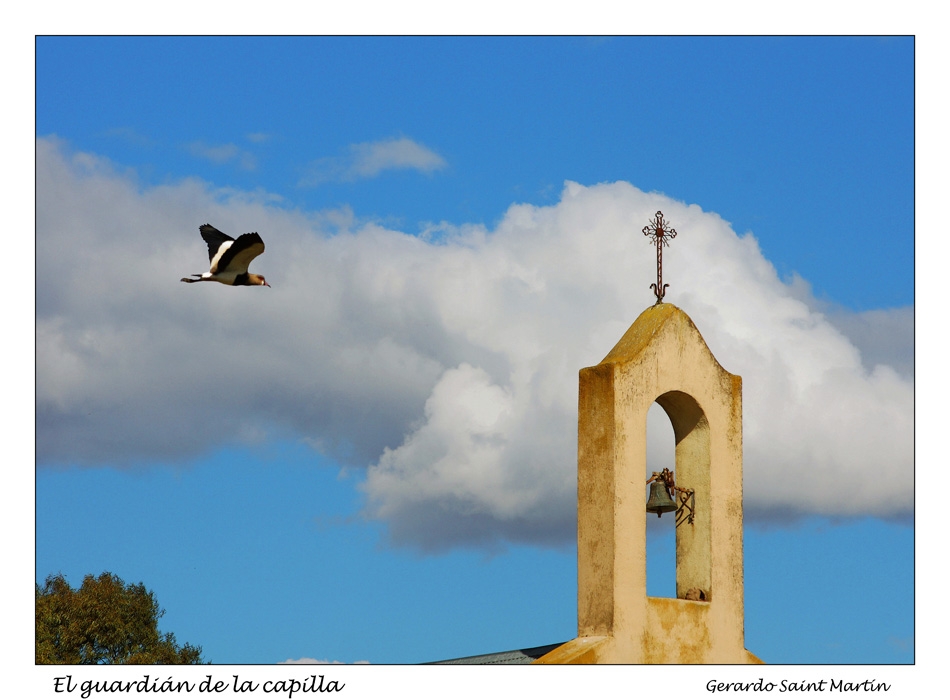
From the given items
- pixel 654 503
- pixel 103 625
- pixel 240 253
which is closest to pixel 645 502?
pixel 654 503

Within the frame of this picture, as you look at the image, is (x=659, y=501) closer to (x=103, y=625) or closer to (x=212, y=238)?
(x=212, y=238)

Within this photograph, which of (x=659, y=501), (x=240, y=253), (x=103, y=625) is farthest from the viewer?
(x=103, y=625)

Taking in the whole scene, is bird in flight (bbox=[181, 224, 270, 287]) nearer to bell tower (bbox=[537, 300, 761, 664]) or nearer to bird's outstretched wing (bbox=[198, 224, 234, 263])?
bird's outstretched wing (bbox=[198, 224, 234, 263])

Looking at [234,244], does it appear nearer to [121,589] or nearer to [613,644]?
[613,644]

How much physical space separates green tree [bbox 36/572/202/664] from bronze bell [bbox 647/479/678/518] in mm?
17267

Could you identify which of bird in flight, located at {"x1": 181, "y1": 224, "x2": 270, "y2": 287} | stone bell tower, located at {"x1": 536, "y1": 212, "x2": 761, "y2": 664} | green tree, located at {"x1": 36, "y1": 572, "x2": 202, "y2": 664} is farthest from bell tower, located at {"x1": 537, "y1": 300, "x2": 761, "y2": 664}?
green tree, located at {"x1": 36, "y1": 572, "x2": 202, "y2": 664}

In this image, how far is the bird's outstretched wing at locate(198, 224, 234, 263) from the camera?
46.7 feet

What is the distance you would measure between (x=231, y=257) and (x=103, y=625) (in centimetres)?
1861

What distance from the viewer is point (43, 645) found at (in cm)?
2856

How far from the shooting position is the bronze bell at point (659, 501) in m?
14.8

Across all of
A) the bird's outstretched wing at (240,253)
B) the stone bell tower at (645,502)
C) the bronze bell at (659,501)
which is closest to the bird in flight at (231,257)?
the bird's outstretched wing at (240,253)

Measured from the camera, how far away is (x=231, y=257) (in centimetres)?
→ 1396

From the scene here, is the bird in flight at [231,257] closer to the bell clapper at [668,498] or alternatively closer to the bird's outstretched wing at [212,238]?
the bird's outstretched wing at [212,238]
